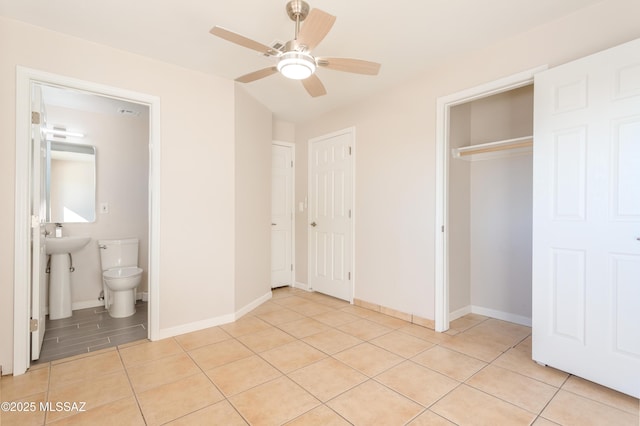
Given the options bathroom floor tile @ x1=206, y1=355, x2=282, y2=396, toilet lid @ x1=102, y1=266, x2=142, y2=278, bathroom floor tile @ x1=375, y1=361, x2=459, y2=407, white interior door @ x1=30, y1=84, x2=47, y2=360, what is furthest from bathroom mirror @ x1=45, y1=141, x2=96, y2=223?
bathroom floor tile @ x1=375, y1=361, x2=459, y2=407

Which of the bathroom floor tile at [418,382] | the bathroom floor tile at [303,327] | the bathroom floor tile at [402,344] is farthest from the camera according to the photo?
the bathroom floor tile at [303,327]

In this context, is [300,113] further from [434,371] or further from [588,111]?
[434,371]

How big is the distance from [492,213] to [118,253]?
4.38 meters

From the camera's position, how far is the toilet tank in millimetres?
3645

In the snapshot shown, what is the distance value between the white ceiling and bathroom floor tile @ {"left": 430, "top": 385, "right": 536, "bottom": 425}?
250cm

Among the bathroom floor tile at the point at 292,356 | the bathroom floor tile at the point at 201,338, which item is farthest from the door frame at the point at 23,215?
the bathroom floor tile at the point at 292,356

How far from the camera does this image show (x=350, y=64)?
195 cm

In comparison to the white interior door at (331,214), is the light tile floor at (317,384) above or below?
below

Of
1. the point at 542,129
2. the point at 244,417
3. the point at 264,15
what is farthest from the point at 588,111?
the point at 244,417

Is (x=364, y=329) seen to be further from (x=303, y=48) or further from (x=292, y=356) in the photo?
(x=303, y=48)

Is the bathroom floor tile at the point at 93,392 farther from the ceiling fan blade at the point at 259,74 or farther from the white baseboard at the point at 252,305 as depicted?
the ceiling fan blade at the point at 259,74

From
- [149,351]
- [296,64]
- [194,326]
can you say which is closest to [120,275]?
[194,326]

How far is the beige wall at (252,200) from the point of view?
131 inches

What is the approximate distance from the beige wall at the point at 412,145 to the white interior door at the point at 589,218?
10.7 inches
